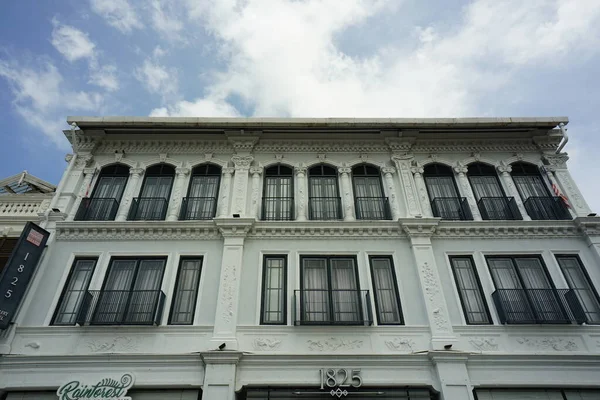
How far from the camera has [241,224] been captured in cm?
1294

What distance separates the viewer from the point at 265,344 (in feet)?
36.2

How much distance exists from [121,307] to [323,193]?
757cm

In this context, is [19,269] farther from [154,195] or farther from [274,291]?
[274,291]

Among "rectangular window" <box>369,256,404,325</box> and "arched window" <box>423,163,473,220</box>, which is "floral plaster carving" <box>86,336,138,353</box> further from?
"arched window" <box>423,163,473,220</box>

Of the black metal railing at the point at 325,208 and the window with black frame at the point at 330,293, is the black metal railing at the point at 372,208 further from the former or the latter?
the window with black frame at the point at 330,293

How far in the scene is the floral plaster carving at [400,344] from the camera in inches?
434

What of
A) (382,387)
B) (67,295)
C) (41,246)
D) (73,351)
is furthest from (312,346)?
(41,246)

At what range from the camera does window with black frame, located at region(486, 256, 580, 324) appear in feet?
37.8

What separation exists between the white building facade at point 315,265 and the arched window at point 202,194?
0.06 m

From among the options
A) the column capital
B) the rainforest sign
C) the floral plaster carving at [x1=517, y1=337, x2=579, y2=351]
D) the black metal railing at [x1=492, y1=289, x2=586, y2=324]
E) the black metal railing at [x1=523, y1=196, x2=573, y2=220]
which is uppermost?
the column capital

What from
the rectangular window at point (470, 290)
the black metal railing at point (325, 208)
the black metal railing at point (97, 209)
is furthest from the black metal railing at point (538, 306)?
the black metal railing at point (97, 209)

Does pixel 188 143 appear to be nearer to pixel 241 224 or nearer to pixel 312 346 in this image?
pixel 241 224

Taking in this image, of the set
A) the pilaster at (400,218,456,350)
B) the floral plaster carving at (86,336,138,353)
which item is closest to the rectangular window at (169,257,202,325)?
the floral plaster carving at (86,336,138,353)

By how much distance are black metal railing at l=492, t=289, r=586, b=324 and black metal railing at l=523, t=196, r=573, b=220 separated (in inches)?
113
